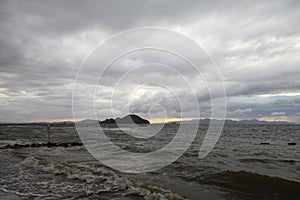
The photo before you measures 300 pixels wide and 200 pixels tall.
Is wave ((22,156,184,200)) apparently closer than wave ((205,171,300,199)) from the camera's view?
Yes

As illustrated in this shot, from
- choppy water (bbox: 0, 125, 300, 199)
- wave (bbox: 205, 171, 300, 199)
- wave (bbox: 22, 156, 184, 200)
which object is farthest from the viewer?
wave (bbox: 205, 171, 300, 199)

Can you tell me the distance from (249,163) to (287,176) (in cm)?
377

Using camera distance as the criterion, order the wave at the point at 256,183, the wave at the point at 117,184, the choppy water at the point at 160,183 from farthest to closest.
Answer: the wave at the point at 256,183, the choppy water at the point at 160,183, the wave at the point at 117,184

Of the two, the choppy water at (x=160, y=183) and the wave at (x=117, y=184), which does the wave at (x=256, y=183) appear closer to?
the choppy water at (x=160, y=183)

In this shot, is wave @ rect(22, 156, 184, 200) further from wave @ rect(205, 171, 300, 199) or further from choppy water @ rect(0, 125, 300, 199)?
wave @ rect(205, 171, 300, 199)

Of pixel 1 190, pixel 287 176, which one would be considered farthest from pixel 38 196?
pixel 287 176

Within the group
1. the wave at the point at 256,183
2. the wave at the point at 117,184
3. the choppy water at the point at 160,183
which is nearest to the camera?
the wave at the point at 117,184

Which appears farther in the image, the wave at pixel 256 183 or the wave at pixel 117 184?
the wave at pixel 256 183

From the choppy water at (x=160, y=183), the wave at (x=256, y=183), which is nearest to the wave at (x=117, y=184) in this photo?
the choppy water at (x=160, y=183)

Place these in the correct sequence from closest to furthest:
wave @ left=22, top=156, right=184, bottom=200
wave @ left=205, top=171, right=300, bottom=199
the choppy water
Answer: wave @ left=22, top=156, right=184, bottom=200, the choppy water, wave @ left=205, top=171, right=300, bottom=199

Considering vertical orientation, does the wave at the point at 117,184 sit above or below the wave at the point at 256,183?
above

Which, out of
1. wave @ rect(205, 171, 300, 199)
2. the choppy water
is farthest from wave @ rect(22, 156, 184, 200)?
wave @ rect(205, 171, 300, 199)

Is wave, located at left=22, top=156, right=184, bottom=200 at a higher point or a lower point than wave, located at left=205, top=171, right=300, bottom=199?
higher

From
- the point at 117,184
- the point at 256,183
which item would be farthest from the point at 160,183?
the point at 256,183
